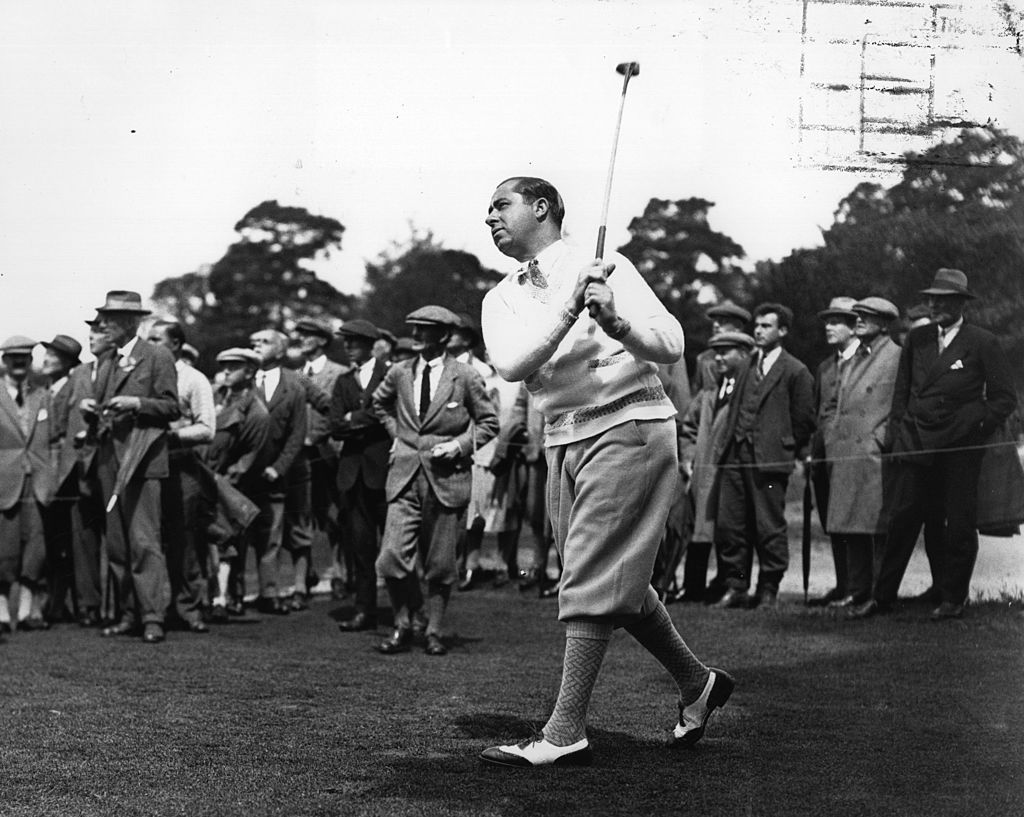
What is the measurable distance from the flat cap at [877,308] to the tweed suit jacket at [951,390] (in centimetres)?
63

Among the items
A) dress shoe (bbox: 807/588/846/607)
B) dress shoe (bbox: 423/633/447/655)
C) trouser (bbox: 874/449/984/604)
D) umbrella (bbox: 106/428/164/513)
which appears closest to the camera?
dress shoe (bbox: 423/633/447/655)

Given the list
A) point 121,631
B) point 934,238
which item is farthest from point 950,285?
point 121,631

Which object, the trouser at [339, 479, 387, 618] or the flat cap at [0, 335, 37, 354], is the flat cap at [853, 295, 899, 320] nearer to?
the trouser at [339, 479, 387, 618]

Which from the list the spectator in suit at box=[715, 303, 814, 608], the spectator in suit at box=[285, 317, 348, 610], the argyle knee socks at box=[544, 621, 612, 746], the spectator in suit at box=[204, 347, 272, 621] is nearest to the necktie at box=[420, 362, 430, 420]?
the spectator in suit at box=[285, 317, 348, 610]

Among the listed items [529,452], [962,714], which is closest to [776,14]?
[962,714]

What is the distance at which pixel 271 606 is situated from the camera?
11.4m

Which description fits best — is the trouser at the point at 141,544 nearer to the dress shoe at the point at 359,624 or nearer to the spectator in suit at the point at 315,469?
the dress shoe at the point at 359,624

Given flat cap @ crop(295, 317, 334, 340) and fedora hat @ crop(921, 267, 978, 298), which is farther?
flat cap @ crop(295, 317, 334, 340)

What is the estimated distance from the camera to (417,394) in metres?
9.22

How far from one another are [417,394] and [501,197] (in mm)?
3646

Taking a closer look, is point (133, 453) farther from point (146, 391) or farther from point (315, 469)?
point (315, 469)

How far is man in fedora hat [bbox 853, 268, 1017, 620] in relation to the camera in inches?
355

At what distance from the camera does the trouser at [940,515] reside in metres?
9.08

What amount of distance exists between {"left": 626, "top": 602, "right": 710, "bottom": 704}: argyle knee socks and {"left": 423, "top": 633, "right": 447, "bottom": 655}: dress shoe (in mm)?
3306
